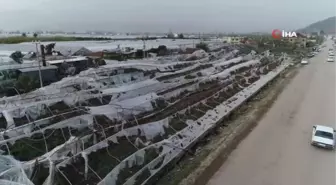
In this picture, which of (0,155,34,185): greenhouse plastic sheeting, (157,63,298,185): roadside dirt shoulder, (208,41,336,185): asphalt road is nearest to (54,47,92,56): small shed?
(157,63,298,185): roadside dirt shoulder

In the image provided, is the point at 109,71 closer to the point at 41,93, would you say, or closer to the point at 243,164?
the point at 41,93

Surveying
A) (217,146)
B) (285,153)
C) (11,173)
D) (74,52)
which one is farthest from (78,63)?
(11,173)

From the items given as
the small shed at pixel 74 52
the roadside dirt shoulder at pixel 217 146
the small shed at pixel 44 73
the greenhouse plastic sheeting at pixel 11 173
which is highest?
the small shed at pixel 74 52

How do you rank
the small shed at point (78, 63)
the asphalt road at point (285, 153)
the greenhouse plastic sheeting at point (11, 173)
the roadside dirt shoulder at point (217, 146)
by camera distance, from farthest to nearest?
the small shed at point (78, 63), the asphalt road at point (285, 153), the roadside dirt shoulder at point (217, 146), the greenhouse plastic sheeting at point (11, 173)

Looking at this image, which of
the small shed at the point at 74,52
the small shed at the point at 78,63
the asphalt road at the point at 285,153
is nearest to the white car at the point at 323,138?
the asphalt road at the point at 285,153

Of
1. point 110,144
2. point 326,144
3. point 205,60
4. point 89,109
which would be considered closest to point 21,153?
point 110,144

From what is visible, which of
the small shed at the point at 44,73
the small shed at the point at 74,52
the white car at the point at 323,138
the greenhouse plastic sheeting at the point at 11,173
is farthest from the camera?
the small shed at the point at 74,52

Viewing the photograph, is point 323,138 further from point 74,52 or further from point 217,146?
point 74,52

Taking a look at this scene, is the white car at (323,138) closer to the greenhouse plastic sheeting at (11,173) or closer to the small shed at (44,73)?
the greenhouse plastic sheeting at (11,173)
